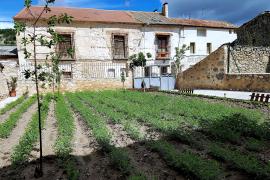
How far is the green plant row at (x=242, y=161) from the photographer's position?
4137mm

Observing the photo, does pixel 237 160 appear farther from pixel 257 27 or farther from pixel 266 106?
pixel 257 27

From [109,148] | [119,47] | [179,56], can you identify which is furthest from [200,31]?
[109,148]

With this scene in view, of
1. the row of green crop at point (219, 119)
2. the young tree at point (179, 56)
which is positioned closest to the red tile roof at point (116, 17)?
the young tree at point (179, 56)

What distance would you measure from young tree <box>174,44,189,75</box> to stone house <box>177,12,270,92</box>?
8.01 feet

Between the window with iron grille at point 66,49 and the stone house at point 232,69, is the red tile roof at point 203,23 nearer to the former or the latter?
the stone house at point 232,69

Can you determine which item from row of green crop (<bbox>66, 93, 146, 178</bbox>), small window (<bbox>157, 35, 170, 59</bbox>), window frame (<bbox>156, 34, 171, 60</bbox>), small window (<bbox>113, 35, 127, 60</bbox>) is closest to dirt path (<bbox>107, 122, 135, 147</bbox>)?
row of green crop (<bbox>66, 93, 146, 178</bbox>)

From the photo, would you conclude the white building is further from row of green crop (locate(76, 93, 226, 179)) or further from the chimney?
row of green crop (locate(76, 93, 226, 179))

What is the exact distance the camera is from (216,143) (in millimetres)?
5867

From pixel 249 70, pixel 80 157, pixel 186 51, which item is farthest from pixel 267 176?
pixel 186 51

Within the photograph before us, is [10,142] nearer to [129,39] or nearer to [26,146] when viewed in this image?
[26,146]

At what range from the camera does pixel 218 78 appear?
1855 centimetres

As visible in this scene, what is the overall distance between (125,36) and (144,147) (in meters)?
19.1

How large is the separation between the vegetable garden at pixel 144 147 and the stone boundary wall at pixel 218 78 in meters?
8.06

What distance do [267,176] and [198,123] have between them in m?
3.69
